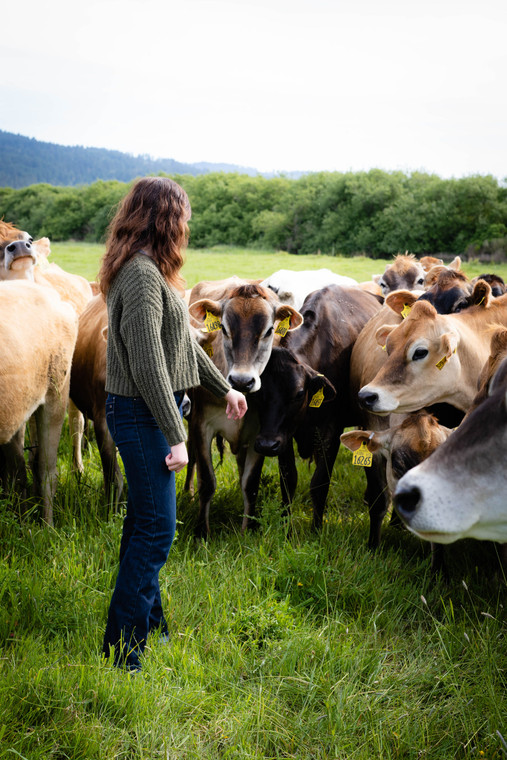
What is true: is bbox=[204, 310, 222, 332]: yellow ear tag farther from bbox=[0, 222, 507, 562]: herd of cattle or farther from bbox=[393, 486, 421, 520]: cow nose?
bbox=[393, 486, 421, 520]: cow nose

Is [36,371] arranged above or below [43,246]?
below

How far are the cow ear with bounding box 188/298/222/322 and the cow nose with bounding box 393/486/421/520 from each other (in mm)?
2905

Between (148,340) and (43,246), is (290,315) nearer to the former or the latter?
(148,340)

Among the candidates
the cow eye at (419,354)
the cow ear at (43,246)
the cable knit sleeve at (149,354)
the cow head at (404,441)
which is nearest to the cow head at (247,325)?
the cow head at (404,441)

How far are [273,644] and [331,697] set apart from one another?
43 centimetres

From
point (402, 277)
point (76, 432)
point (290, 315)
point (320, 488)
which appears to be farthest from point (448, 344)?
point (402, 277)

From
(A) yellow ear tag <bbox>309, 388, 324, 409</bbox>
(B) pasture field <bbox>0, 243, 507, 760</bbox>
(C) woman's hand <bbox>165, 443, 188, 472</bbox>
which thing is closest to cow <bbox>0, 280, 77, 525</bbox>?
(B) pasture field <bbox>0, 243, 507, 760</bbox>

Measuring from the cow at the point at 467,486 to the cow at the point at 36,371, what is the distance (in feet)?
9.17

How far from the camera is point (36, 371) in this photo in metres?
4.28

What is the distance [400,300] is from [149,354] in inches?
108

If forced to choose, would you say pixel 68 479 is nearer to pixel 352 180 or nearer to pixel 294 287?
pixel 294 287

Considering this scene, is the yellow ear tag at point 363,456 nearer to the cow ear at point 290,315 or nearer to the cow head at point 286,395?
the cow head at point 286,395

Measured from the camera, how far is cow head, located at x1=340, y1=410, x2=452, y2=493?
12.6 ft

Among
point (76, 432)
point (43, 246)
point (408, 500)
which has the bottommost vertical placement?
point (76, 432)
